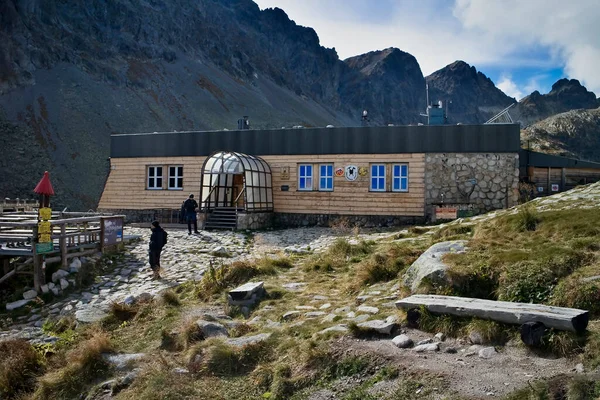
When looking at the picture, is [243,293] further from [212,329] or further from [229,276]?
[229,276]

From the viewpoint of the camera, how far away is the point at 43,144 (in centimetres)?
5803

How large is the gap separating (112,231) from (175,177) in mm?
10246

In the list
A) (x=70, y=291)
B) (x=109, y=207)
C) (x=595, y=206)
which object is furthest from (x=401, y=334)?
(x=109, y=207)

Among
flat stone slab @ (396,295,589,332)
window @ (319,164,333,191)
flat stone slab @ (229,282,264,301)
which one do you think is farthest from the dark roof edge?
flat stone slab @ (396,295,589,332)

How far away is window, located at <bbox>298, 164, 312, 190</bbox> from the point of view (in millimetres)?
25462

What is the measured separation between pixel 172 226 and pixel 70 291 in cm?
1063

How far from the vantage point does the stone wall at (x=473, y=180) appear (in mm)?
22797

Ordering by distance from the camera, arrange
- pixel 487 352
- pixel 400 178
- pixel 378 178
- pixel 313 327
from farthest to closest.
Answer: pixel 378 178 → pixel 400 178 → pixel 313 327 → pixel 487 352

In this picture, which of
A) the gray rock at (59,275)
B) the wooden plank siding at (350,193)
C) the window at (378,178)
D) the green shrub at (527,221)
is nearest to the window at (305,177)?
the wooden plank siding at (350,193)

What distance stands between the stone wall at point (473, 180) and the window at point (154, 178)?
555 inches

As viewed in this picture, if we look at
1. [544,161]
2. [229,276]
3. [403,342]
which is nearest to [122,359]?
[229,276]

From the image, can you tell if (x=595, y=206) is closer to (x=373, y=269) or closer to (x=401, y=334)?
(x=373, y=269)

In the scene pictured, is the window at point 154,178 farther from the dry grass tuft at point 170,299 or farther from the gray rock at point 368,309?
the gray rock at point 368,309

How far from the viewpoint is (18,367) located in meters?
8.65
